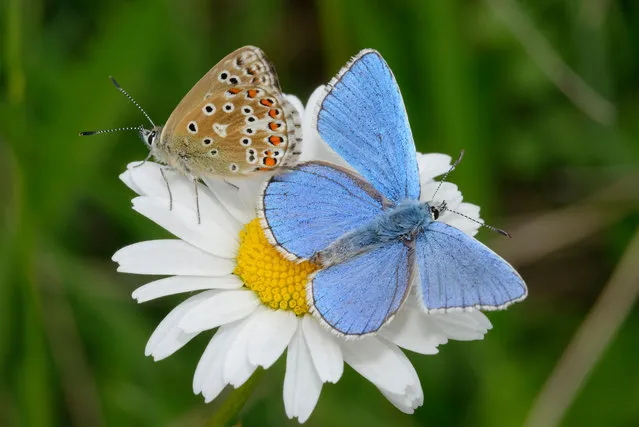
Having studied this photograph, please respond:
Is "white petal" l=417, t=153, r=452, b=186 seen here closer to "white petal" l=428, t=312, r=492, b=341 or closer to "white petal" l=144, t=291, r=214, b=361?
"white petal" l=428, t=312, r=492, b=341

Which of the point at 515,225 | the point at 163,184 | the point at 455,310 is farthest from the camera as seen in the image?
the point at 515,225

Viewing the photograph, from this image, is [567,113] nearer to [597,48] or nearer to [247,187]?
[597,48]

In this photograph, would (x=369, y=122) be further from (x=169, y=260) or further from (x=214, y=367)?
(x=214, y=367)

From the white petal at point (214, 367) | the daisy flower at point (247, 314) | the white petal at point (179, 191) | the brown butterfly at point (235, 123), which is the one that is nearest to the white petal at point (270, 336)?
the daisy flower at point (247, 314)

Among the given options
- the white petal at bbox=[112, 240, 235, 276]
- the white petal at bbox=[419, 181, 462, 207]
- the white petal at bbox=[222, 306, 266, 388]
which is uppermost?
the white petal at bbox=[419, 181, 462, 207]

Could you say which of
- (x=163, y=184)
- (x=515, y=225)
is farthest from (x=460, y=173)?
(x=163, y=184)

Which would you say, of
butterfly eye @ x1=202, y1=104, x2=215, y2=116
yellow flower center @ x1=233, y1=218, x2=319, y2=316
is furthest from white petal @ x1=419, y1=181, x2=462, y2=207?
butterfly eye @ x1=202, y1=104, x2=215, y2=116
